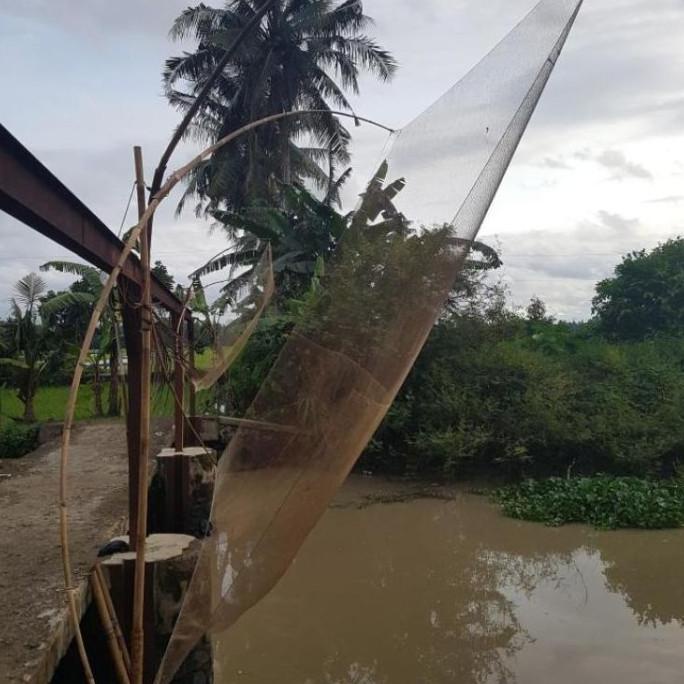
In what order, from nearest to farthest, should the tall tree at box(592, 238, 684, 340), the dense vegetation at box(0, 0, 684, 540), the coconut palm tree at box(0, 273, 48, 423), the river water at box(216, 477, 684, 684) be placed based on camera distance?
the river water at box(216, 477, 684, 684) < the dense vegetation at box(0, 0, 684, 540) < the coconut palm tree at box(0, 273, 48, 423) < the tall tree at box(592, 238, 684, 340)

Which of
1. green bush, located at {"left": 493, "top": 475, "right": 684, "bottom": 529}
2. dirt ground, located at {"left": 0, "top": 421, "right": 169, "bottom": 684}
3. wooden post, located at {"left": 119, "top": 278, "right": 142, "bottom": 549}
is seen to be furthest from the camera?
Result: green bush, located at {"left": 493, "top": 475, "right": 684, "bottom": 529}

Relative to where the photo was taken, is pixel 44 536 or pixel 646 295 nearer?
pixel 44 536

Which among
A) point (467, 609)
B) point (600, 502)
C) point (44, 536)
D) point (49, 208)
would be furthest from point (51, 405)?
point (49, 208)

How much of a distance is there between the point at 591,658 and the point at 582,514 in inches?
136

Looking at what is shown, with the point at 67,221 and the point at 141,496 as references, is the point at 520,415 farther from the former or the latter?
the point at 141,496

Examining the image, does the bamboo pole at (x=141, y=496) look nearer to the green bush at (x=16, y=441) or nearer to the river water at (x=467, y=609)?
the river water at (x=467, y=609)

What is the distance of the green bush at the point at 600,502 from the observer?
7.58 metres

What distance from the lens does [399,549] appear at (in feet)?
23.5

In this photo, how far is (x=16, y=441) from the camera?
32.1ft

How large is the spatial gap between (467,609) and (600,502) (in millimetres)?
3103

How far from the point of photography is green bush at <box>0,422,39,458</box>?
382 inches

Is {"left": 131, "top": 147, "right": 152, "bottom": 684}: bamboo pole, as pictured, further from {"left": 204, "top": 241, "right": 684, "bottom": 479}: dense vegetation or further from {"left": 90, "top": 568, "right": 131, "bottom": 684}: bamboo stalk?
{"left": 204, "top": 241, "right": 684, "bottom": 479}: dense vegetation

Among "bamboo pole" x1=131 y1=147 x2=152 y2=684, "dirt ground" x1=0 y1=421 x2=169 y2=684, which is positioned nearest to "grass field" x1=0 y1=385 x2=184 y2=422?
"dirt ground" x1=0 y1=421 x2=169 y2=684

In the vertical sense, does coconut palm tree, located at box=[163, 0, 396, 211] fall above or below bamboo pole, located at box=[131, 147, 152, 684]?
above
